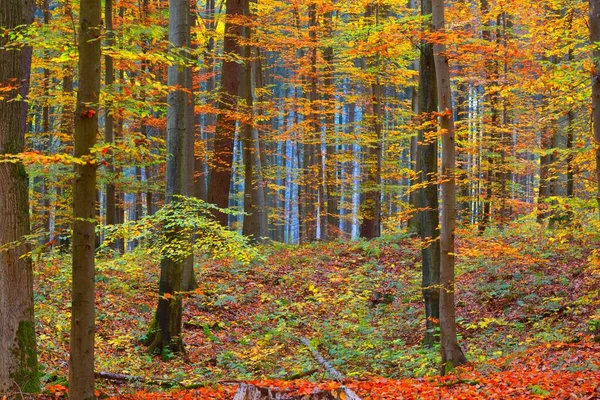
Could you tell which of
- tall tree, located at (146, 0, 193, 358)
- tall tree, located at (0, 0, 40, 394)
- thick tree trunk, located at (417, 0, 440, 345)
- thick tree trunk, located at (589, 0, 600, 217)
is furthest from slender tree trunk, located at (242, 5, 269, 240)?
tall tree, located at (0, 0, 40, 394)

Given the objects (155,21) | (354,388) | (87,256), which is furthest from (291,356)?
(155,21)

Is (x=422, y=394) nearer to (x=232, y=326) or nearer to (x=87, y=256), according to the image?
(x=87, y=256)

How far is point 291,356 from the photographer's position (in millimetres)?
10836

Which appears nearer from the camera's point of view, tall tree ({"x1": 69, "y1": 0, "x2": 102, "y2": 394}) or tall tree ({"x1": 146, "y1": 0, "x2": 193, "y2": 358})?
tall tree ({"x1": 69, "y1": 0, "x2": 102, "y2": 394})

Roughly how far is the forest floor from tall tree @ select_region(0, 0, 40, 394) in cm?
49

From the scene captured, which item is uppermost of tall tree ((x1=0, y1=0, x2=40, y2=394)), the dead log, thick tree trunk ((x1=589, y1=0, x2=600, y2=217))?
thick tree trunk ((x1=589, y1=0, x2=600, y2=217))

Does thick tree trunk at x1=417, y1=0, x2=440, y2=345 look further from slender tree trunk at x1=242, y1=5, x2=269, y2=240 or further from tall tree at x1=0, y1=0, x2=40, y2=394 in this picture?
slender tree trunk at x1=242, y1=5, x2=269, y2=240

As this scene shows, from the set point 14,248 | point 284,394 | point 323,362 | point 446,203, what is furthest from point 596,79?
point 14,248

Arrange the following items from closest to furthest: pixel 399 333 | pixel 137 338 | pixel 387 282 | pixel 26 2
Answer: pixel 26 2, pixel 137 338, pixel 399 333, pixel 387 282

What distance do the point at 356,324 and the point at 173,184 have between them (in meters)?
6.16

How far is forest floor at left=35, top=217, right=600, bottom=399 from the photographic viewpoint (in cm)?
727

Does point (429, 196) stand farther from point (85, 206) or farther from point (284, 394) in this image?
point (85, 206)

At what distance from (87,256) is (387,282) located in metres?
11.9

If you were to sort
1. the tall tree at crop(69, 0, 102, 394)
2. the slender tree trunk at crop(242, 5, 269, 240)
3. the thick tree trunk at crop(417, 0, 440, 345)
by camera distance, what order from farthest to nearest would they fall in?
the slender tree trunk at crop(242, 5, 269, 240)
the thick tree trunk at crop(417, 0, 440, 345)
the tall tree at crop(69, 0, 102, 394)
